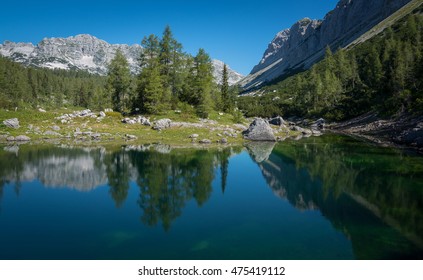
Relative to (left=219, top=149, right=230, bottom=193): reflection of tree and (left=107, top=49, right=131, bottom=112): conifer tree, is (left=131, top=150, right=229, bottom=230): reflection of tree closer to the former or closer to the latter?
(left=219, top=149, right=230, bottom=193): reflection of tree

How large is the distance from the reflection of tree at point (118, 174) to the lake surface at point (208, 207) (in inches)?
4.2

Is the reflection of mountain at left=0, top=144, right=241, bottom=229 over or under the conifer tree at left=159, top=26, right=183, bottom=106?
under

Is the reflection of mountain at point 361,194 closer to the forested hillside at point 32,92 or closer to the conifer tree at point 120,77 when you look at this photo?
the conifer tree at point 120,77

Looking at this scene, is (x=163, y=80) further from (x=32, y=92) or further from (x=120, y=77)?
(x=32, y=92)

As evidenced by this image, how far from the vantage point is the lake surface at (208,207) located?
15037 mm

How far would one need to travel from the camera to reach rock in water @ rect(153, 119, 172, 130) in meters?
62.0

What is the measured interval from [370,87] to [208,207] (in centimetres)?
10323

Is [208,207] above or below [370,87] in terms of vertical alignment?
below

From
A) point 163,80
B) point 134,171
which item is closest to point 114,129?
point 163,80

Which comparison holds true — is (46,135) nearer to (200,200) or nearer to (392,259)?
(200,200)

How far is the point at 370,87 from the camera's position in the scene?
347 feet

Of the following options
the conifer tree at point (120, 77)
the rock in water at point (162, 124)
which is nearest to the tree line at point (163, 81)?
the conifer tree at point (120, 77)

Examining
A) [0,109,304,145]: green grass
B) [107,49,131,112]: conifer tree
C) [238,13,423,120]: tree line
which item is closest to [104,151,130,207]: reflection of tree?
[0,109,304,145]: green grass

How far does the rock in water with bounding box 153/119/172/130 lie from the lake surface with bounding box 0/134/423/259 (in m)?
21.2
